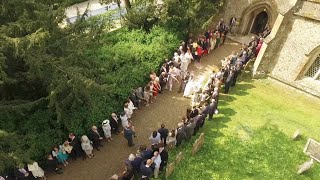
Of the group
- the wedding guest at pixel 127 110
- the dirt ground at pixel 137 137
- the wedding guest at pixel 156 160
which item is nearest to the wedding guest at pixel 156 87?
the dirt ground at pixel 137 137

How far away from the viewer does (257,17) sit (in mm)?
22922

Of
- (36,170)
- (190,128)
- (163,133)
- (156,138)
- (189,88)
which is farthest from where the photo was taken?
(189,88)

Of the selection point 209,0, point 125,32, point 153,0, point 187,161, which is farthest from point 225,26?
point 187,161

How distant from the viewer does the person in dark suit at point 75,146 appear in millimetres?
13148

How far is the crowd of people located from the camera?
12.2m

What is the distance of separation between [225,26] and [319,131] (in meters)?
9.88

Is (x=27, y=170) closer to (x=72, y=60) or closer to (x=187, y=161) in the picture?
(x=72, y=60)

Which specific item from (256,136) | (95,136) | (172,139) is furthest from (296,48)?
(95,136)

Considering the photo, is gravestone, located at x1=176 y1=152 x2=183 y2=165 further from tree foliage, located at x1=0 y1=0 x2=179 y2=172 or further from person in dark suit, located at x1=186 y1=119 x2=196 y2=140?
tree foliage, located at x1=0 y1=0 x2=179 y2=172

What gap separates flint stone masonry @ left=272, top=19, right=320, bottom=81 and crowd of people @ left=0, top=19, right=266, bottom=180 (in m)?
2.01

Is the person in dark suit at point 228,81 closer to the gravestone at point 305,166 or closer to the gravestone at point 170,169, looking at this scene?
the gravestone at point 305,166

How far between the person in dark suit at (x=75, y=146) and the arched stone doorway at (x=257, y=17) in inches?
586

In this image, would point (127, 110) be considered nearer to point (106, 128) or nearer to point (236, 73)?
point (106, 128)

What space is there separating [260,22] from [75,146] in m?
16.3
